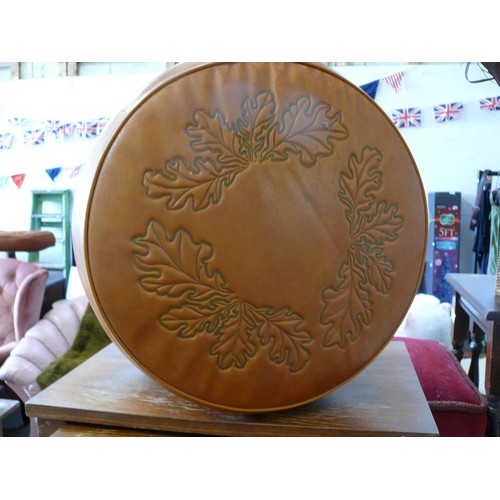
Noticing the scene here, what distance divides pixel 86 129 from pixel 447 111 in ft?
12.4

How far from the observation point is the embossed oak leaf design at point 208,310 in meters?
0.56

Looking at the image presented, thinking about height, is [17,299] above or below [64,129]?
below

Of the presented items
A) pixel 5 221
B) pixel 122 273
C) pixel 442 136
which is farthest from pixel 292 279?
pixel 5 221

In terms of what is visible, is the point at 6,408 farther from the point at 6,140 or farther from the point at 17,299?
the point at 6,140

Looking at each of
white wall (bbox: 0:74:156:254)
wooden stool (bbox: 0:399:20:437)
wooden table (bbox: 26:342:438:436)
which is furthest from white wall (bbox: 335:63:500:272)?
wooden table (bbox: 26:342:438:436)

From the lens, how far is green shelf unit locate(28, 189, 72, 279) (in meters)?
5.65

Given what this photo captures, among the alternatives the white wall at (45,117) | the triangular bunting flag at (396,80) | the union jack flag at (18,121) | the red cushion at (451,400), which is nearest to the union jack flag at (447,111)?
the triangular bunting flag at (396,80)

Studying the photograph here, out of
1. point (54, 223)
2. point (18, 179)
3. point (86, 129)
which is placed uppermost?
point (86, 129)

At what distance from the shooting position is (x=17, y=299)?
10.2ft

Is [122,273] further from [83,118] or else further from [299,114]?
[83,118]

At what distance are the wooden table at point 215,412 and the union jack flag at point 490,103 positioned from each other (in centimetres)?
475

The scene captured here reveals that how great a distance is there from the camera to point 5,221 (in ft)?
19.6

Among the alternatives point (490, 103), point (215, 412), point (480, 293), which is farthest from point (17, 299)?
point (490, 103)

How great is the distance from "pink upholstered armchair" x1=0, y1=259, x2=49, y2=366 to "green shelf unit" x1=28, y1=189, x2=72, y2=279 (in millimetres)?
2072
